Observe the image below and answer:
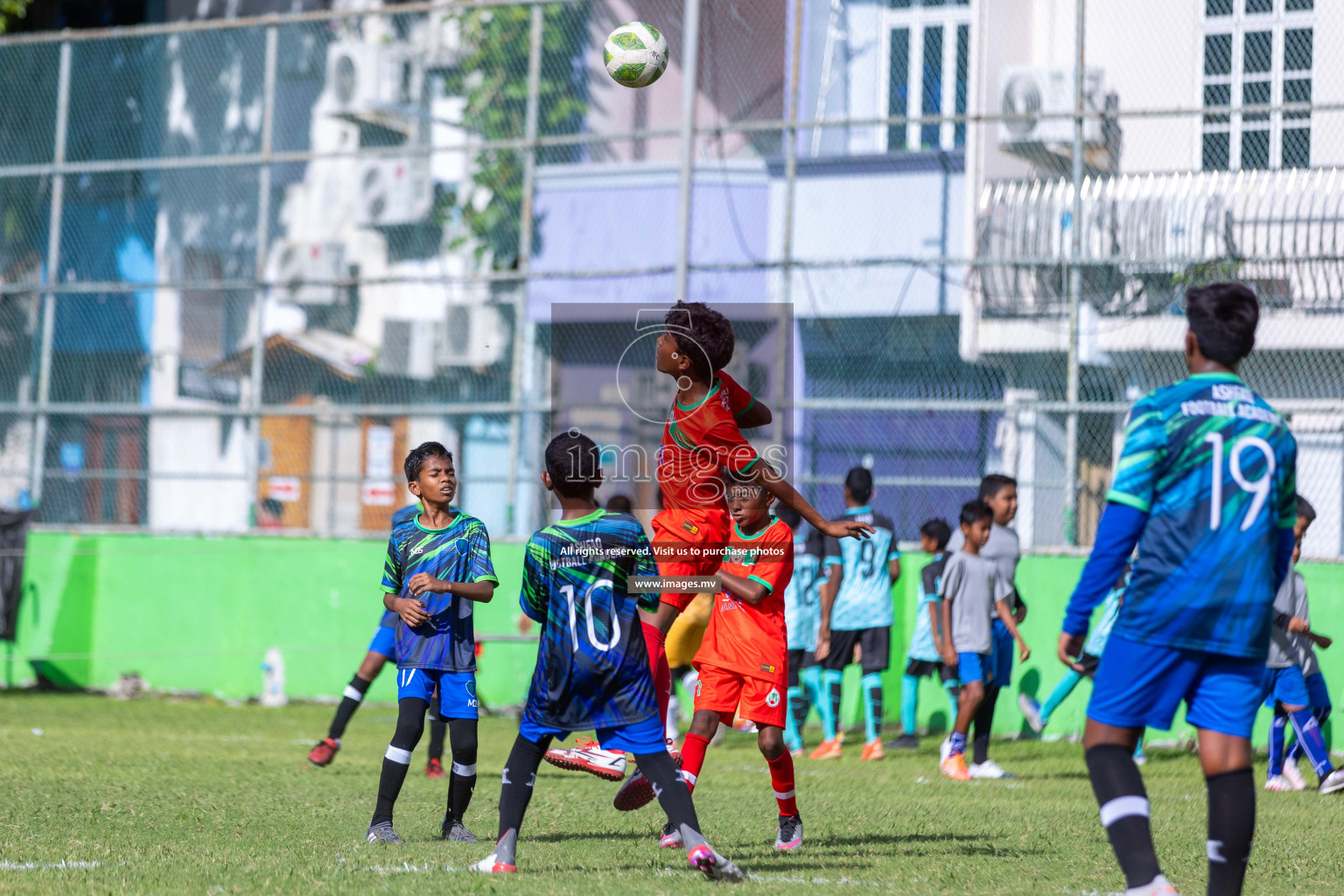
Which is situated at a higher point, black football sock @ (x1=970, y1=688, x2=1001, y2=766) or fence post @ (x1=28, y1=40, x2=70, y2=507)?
fence post @ (x1=28, y1=40, x2=70, y2=507)

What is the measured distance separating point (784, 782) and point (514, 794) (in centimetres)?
132

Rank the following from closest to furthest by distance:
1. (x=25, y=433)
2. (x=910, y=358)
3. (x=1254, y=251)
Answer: (x=1254, y=251)
(x=910, y=358)
(x=25, y=433)

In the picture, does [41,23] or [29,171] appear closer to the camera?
[29,171]

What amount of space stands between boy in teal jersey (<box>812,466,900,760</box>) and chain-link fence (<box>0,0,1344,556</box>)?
4.38 feet

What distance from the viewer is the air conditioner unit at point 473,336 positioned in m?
14.5

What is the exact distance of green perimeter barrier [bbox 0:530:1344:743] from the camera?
14057 millimetres

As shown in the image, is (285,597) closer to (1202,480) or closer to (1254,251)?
(1254,251)

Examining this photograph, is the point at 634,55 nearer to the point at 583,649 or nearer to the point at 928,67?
the point at 928,67

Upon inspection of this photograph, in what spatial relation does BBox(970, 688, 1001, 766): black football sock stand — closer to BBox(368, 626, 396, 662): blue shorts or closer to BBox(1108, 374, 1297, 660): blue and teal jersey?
BBox(368, 626, 396, 662): blue shorts

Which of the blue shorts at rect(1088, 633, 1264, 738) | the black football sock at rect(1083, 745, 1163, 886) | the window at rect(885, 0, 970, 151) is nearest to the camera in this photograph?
the black football sock at rect(1083, 745, 1163, 886)

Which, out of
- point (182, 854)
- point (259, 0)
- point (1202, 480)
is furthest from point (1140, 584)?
point (259, 0)

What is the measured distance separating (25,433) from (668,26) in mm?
7787

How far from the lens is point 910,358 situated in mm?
12836

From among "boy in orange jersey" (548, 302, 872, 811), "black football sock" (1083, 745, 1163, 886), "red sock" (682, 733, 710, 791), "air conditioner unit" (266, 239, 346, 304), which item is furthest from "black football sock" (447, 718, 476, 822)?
"air conditioner unit" (266, 239, 346, 304)
